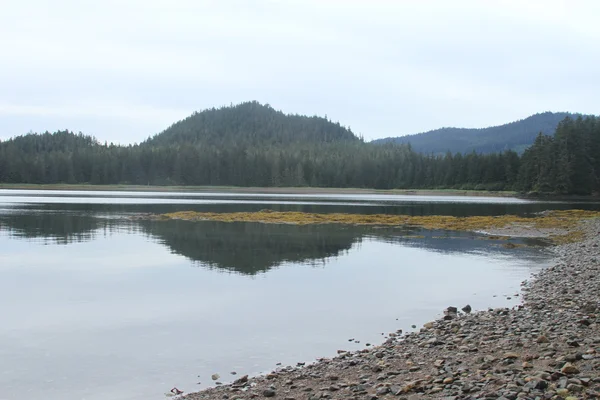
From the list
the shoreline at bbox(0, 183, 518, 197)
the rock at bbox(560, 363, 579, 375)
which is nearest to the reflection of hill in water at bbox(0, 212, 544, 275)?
the rock at bbox(560, 363, 579, 375)

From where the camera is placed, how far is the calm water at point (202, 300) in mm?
12139

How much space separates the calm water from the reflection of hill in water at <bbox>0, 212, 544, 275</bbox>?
0.21 metres

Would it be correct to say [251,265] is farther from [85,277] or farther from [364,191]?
[364,191]

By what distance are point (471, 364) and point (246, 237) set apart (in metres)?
29.9

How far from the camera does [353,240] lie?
3850 centimetres

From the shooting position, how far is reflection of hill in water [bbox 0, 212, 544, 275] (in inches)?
1176

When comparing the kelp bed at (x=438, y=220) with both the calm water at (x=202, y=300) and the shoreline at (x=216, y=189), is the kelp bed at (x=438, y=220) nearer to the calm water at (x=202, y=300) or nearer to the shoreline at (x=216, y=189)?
the calm water at (x=202, y=300)

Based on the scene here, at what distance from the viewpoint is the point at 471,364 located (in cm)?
1024

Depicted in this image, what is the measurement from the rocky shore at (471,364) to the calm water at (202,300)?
123cm

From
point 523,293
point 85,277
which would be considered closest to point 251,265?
point 85,277

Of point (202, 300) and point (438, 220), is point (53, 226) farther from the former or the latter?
point (438, 220)

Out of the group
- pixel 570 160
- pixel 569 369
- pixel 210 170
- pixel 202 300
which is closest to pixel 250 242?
pixel 202 300

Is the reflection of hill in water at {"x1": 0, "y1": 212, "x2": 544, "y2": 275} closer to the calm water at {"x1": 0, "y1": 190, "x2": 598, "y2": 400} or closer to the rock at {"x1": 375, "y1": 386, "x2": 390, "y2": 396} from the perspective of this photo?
the calm water at {"x1": 0, "y1": 190, "x2": 598, "y2": 400}

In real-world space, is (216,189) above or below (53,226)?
above
